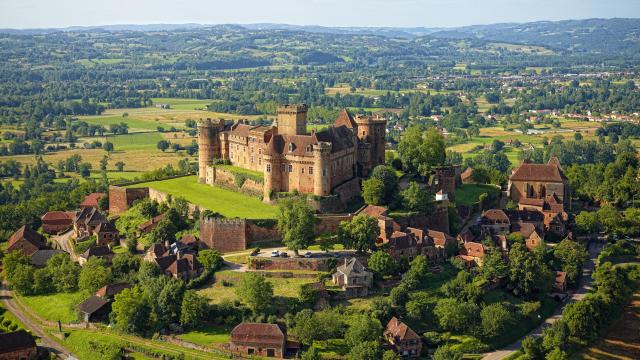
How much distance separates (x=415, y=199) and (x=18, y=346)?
37505 mm

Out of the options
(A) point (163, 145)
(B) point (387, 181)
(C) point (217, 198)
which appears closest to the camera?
(B) point (387, 181)

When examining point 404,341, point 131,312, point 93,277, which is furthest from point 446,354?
point 93,277

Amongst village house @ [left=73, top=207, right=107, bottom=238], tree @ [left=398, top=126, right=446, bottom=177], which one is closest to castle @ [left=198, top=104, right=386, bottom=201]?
tree @ [left=398, top=126, right=446, bottom=177]

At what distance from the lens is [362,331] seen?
54875 mm

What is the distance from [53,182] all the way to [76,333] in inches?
2223

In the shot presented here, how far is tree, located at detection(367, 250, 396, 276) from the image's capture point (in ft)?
207

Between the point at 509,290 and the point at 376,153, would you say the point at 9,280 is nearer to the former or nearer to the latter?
the point at 376,153

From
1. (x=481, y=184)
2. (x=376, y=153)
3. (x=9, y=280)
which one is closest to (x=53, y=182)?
(x=9, y=280)

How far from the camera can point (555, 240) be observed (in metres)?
76.2

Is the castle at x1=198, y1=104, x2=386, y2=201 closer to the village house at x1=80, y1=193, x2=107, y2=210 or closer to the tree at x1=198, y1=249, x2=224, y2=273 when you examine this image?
the tree at x1=198, y1=249, x2=224, y2=273

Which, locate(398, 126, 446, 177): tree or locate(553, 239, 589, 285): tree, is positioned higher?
locate(398, 126, 446, 177): tree

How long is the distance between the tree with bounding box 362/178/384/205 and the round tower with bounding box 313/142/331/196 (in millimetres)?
3828

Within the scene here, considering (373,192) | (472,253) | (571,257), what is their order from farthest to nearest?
(373,192) < (472,253) < (571,257)

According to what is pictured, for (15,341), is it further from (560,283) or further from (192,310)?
(560,283)
